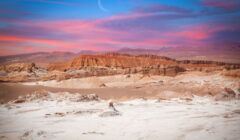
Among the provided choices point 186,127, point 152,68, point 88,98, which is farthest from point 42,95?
point 152,68

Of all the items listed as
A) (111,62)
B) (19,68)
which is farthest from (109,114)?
(19,68)

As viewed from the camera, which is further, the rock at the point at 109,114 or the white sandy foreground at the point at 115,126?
the rock at the point at 109,114

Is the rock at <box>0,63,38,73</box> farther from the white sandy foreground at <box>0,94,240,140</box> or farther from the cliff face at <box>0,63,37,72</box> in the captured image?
the white sandy foreground at <box>0,94,240,140</box>

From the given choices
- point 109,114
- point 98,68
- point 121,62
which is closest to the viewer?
point 109,114

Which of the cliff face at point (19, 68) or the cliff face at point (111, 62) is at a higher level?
the cliff face at point (111, 62)

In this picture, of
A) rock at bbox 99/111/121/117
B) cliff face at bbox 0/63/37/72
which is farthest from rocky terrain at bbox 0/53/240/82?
rock at bbox 99/111/121/117

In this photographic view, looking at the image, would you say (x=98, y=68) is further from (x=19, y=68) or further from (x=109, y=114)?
(x=109, y=114)

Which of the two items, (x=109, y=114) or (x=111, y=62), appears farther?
(x=111, y=62)

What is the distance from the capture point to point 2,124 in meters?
5.24

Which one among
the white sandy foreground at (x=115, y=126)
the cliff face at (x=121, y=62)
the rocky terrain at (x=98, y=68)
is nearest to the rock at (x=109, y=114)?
the white sandy foreground at (x=115, y=126)

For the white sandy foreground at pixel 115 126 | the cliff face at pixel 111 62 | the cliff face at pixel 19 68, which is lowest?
the white sandy foreground at pixel 115 126

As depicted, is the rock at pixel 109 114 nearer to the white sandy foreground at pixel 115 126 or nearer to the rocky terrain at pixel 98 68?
the white sandy foreground at pixel 115 126

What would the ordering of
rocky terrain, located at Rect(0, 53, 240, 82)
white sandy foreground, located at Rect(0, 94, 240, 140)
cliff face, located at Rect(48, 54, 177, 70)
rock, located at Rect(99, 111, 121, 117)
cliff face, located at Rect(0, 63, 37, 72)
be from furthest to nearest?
cliff face, located at Rect(48, 54, 177, 70), cliff face, located at Rect(0, 63, 37, 72), rocky terrain, located at Rect(0, 53, 240, 82), rock, located at Rect(99, 111, 121, 117), white sandy foreground, located at Rect(0, 94, 240, 140)

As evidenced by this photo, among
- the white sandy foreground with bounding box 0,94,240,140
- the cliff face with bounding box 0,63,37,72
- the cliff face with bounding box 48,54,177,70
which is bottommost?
the white sandy foreground with bounding box 0,94,240,140
